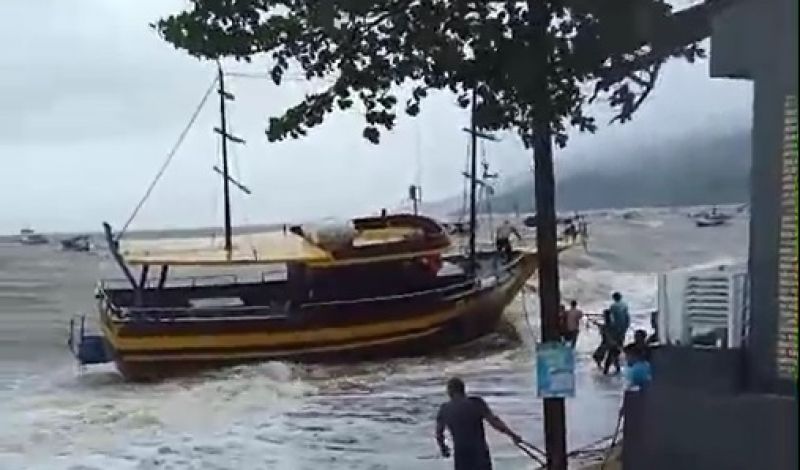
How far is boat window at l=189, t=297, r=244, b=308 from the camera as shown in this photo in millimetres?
38312

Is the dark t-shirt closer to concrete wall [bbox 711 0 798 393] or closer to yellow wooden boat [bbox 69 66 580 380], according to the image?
concrete wall [bbox 711 0 798 393]

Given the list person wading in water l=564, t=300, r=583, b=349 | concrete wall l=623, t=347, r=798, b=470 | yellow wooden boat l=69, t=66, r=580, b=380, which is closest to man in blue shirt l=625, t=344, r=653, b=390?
concrete wall l=623, t=347, r=798, b=470

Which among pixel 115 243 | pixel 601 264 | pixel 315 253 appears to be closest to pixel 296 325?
pixel 315 253

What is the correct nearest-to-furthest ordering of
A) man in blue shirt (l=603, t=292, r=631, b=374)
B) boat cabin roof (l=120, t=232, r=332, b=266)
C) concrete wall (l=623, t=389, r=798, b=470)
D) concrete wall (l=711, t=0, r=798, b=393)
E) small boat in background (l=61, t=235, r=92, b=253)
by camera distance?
concrete wall (l=711, t=0, r=798, b=393), concrete wall (l=623, t=389, r=798, b=470), man in blue shirt (l=603, t=292, r=631, b=374), boat cabin roof (l=120, t=232, r=332, b=266), small boat in background (l=61, t=235, r=92, b=253)

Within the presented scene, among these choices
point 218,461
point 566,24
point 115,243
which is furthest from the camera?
point 115,243

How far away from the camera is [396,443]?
76.8ft

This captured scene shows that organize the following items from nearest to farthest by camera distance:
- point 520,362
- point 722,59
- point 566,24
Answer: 1. point 722,59
2. point 566,24
3. point 520,362

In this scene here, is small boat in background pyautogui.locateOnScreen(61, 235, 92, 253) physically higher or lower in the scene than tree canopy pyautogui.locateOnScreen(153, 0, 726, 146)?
lower

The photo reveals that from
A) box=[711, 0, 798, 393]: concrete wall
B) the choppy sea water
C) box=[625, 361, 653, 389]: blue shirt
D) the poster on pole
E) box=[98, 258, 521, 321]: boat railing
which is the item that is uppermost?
box=[711, 0, 798, 393]: concrete wall

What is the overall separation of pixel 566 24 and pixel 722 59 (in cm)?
310

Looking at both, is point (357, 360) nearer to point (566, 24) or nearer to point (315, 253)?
point (315, 253)

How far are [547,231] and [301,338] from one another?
23.8 m

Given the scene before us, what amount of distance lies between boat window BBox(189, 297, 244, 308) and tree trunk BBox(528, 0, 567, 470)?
24.6 m

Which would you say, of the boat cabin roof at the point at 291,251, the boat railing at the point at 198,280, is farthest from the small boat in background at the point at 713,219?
the boat cabin roof at the point at 291,251
